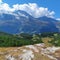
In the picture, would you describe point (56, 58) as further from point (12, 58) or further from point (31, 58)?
point (12, 58)

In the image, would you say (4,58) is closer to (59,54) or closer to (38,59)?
(38,59)

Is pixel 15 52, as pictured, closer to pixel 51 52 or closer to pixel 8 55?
pixel 8 55

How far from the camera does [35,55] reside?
78750 mm

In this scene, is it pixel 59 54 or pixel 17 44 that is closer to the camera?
pixel 59 54

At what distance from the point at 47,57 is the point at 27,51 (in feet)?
26.8

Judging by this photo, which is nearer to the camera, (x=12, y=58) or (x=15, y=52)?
(x=12, y=58)

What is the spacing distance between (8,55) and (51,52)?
54.1 feet

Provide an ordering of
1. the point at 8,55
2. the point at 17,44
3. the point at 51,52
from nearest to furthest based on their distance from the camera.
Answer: the point at 8,55 → the point at 51,52 → the point at 17,44

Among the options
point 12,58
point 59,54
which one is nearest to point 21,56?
point 12,58

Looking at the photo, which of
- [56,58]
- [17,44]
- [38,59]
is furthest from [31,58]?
[17,44]

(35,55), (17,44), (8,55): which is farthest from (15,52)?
(17,44)

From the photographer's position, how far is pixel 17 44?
12462 centimetres

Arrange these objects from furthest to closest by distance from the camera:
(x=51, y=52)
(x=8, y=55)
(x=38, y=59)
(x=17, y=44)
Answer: (x=17, y=44) < (x=51, y=52) < (x=8, y=55) < (x=38, y=59)

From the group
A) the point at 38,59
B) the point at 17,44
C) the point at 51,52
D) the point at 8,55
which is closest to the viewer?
the point at 38,59
